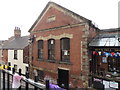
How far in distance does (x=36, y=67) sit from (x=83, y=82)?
6.83 meters

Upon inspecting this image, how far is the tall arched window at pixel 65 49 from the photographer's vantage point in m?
10.7

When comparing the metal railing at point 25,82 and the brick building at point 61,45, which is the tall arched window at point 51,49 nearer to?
the brick building at point 61,45

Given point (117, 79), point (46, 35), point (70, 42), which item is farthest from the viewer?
point (46, 35)

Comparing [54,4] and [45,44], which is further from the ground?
[54,4]

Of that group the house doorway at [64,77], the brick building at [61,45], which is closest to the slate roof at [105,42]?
the brick building at [61,45]

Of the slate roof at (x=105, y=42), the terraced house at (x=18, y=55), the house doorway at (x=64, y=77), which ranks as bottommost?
the house doorway at (x=64, y=77)

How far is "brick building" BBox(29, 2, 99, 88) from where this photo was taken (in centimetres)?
934

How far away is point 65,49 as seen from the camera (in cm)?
1094

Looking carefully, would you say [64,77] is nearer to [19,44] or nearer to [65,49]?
[65,49]

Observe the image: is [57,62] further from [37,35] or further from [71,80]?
[37,35]

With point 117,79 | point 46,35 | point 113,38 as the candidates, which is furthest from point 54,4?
point 117,79

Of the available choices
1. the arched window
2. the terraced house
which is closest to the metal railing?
the arched window

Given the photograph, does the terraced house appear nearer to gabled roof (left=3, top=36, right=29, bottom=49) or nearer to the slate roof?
gabled roof (left=3, top=36, right=29, bottom=49)

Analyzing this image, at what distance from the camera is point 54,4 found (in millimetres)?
12047
